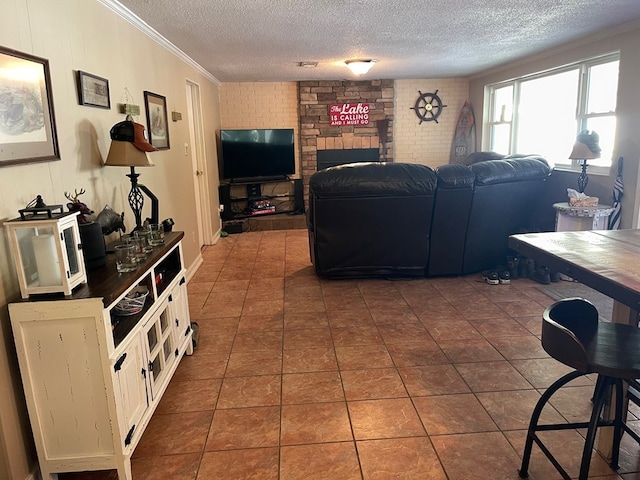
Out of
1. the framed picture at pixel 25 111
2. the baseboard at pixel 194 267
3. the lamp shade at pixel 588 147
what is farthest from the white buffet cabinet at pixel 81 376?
the lamp shade at pixel 588 147

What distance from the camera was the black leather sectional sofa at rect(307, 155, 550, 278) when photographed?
13.0 ft

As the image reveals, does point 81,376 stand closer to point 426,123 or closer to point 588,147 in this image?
point 588,147

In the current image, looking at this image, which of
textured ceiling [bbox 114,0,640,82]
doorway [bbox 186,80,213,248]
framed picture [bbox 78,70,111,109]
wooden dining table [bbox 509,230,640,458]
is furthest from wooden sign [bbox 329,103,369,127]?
wooden dining table [bbox 509,230,640,458]

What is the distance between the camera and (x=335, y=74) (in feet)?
22.2

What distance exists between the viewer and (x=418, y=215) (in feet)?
13.4

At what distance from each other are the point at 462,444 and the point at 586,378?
105cm

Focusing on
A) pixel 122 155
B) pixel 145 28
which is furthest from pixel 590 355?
pixel 145 28

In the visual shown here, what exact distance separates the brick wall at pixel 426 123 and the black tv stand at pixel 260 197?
1935 mm

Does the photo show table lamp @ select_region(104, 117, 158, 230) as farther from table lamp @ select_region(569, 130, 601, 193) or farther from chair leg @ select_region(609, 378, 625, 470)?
table lamp @ select_region(569, 130, 601, 193)

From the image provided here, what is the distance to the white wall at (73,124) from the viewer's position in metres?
1.76

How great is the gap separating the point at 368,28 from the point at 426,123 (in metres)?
4.17

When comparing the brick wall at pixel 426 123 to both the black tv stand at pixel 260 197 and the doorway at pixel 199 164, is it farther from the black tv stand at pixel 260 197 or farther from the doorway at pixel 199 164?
the doorway at pixel 199 164

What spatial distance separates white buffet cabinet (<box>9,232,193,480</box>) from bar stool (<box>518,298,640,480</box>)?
165cm

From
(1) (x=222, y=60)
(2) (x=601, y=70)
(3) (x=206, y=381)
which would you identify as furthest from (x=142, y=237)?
(2) (x=601, y=70)
